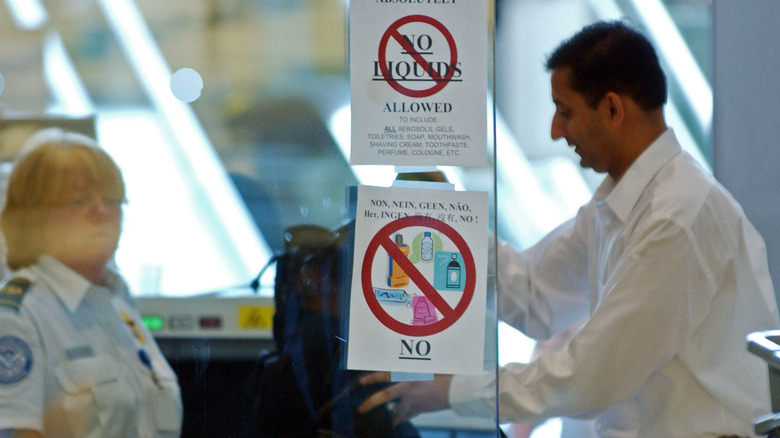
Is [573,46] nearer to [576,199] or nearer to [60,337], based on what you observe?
[576,199]

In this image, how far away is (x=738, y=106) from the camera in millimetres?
1949

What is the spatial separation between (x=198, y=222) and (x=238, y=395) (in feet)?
0.79

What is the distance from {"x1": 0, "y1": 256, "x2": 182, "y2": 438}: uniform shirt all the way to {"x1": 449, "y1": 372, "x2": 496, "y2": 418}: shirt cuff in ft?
1.22

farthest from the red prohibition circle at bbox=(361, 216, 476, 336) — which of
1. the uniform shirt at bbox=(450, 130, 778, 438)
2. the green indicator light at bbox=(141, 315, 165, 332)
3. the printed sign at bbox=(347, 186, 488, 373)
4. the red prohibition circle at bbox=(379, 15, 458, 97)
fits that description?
the uniform shirt at bbox=(450, 130, 778, 438)

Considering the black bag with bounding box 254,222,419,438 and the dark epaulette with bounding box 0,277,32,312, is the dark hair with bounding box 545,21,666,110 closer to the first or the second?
the black bag with bounding box 254,222,419,438

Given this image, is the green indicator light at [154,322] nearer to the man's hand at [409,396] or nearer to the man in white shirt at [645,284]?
the man's hand at [409,396]

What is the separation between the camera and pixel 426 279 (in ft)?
3.20

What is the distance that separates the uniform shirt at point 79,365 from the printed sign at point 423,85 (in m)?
0.40

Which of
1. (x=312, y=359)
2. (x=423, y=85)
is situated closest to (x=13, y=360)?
(x=312, y=359)

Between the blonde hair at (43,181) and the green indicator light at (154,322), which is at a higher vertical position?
the blonde hair at (43,181)

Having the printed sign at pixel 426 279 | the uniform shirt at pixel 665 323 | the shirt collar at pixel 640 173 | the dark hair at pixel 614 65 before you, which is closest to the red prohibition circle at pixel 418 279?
the printed sign at pixel 426 279

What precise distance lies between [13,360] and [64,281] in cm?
12

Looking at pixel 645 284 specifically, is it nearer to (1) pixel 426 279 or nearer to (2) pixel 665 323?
(2) pixel 665 323

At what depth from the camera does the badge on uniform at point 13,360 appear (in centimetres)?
98
